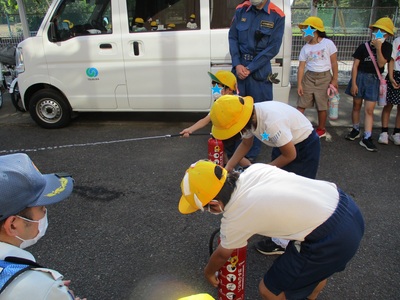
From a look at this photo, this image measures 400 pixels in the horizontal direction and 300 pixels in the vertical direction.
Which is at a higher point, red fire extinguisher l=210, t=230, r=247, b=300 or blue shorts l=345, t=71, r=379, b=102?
blue shorts l=345, t=71, r=379, b=102

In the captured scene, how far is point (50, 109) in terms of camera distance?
5410 mm

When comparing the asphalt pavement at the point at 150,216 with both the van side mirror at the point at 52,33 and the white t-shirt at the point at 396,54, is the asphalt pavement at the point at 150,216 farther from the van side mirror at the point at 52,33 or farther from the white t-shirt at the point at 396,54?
the van side mirror at the point at 52,33

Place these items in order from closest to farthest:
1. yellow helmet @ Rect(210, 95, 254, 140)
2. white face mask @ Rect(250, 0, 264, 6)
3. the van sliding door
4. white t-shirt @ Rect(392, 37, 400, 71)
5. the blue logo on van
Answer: yellow helmet @ Rect(210, 95, 254, 140) → white face mask @ Rect(250, 0, 264, 6) → white t-shirt @ Rect(392, 37, 400, 71) → the van sliding door → the blue logo on van

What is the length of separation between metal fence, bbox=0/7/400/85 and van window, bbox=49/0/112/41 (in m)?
3.68

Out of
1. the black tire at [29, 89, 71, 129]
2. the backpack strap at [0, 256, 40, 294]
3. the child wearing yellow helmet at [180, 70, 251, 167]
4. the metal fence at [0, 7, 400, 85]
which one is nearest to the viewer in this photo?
the backpack strap at [0, 256, 40, 294]

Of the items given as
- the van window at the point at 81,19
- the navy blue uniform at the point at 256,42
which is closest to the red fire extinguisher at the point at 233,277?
the navy blue uniform at the point at 256,42

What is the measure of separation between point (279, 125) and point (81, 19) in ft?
13.1

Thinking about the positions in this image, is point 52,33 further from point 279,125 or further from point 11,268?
point 11,268

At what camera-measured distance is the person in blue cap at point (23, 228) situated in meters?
1.02

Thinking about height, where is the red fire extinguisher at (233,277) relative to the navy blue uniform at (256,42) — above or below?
below

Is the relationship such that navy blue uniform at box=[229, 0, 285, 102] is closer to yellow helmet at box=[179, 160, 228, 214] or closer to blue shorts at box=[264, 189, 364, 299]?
blue shorts at box=[264, 189, 364, 299]

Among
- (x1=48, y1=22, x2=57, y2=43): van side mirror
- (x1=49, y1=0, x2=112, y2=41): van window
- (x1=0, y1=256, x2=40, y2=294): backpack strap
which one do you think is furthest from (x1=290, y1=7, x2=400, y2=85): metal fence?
(x1=0, y1=256, x2=40, y2=294): backpack strap

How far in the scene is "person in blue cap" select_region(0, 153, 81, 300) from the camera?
1022 mm

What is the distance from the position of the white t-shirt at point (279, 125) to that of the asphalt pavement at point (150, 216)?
93 centimetres
